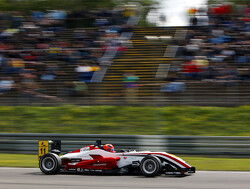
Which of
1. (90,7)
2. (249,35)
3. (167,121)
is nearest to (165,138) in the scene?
(167,121)

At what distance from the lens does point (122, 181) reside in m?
8.03

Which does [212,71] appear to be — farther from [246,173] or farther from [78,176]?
[78,176]

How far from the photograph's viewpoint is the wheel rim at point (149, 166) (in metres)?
8.41

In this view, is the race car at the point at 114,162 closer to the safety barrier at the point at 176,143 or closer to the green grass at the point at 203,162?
the green grass at the point at 203,162

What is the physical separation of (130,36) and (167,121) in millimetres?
4812

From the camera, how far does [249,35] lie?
53.0 feet

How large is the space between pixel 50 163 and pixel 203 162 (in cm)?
406

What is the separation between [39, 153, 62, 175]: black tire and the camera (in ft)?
29.5

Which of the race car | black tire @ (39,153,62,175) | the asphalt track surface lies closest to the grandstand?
the asphalt track surface

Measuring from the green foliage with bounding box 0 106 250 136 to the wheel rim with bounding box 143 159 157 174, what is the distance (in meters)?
5.91

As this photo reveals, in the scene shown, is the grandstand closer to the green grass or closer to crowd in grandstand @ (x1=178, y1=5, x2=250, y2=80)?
crowd in grandstand @ (x1=178, y1=5, x2=250, y2=80)

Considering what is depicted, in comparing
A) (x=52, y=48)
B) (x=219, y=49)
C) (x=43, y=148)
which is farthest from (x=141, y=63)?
(x=43, y=148)

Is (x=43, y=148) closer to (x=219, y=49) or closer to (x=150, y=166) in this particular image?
(x=150, y=166)

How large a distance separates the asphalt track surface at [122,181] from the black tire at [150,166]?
120 mm
